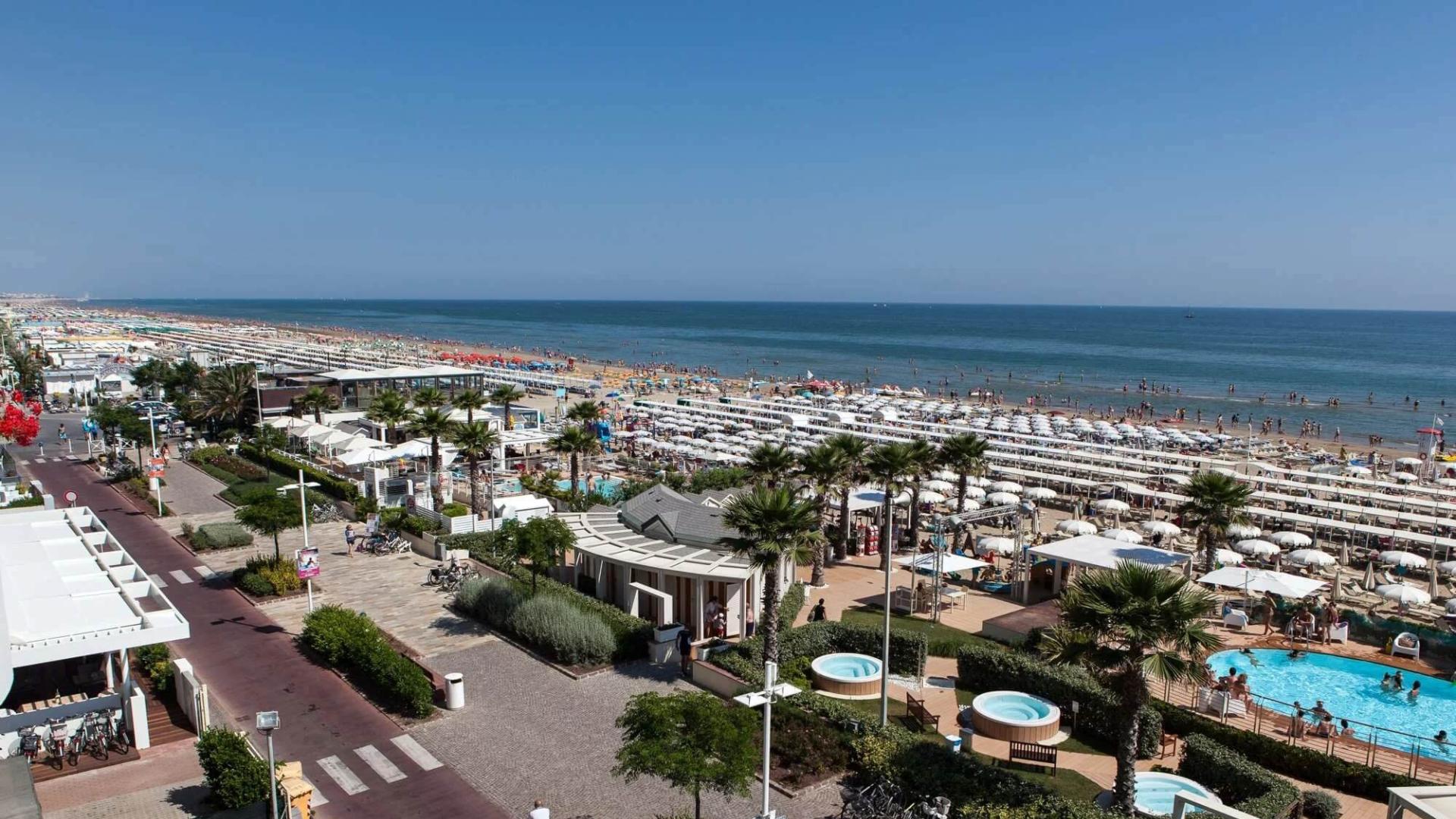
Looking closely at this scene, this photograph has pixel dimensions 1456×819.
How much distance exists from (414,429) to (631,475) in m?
Answer: 11.8

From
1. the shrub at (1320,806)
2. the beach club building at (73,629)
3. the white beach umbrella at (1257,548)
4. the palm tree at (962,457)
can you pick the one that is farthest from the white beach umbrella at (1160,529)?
the beach club building at (73,629)

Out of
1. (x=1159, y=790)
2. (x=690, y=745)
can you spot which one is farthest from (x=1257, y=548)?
(x=690, y=745)

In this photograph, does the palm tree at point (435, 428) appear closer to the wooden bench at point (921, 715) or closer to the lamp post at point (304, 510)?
the lamp post at point (304, 510)

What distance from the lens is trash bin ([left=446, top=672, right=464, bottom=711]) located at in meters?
16.6

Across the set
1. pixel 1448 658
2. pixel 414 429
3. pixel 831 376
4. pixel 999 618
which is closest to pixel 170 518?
pixel 414 429

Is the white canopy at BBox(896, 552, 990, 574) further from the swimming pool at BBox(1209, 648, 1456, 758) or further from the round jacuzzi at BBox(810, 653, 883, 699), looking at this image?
the swimming pool at BBox(1209, 648, 1456, 758)

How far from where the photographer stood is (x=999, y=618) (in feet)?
70.1

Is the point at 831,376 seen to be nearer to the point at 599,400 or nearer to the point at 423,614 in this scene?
the point at 599,400

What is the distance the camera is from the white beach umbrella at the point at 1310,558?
26.3 m

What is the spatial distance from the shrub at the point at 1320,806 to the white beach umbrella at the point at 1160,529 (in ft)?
55.6

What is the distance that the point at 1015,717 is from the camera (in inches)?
647

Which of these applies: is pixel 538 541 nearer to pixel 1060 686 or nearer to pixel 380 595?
pixel 380 595

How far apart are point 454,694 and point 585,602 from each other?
17.0ft

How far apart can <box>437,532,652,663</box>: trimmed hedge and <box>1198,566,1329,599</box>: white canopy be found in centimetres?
1461
